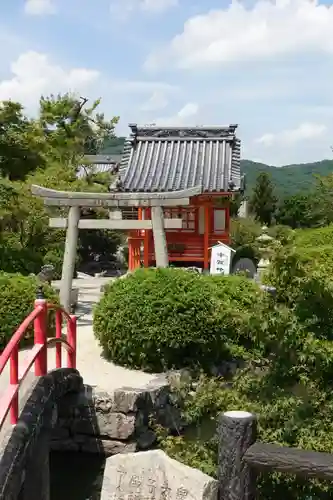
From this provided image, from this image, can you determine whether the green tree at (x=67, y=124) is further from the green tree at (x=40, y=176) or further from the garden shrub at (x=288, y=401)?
the garden shrub at (x=288, y=401)

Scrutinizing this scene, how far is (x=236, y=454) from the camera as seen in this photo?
409 centimetres

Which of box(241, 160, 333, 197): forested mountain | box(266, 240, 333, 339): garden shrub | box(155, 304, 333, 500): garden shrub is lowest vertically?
box(155, 304, 333, 500): garden shrub

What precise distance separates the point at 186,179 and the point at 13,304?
32.9ft

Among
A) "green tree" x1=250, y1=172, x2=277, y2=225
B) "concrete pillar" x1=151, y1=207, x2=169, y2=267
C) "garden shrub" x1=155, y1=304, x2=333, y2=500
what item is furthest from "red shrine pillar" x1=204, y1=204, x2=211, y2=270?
"green tree" x1=250, y1=172, x2=277, y2=225

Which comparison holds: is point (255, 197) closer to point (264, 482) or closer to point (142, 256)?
point (142, 256)

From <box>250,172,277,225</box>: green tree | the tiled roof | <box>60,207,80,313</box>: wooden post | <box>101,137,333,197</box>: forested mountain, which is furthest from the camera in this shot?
<box>101,137,333,197</box>: forested mountain

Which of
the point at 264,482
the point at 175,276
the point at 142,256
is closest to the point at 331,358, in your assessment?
the point at 264,482

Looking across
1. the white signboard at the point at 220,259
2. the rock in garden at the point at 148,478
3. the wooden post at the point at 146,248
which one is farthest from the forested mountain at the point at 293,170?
the rock in garden at the point at 148,478

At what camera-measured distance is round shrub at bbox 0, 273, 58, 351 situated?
912 centimetres

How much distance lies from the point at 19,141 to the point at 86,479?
10080 mm

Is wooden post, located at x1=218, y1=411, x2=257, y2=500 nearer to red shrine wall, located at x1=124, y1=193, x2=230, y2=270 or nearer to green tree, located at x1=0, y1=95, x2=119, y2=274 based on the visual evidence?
green tree, located at x1=0, y1=95, x2=119, y2=274

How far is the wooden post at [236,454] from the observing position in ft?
13.4

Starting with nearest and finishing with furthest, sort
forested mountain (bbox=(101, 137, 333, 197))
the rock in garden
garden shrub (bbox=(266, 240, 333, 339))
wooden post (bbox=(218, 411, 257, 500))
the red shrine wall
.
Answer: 1. wooden post (bbox=(218, 411, 257, 500))
2. the rock in garden
3. garden shrub (bbox=(266, 240, 333, 339))
4. the red shrine wall
5. forested mountain (bbox=(101, 137, 333, 197))

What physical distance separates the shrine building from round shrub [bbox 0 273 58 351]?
6.72 meters
